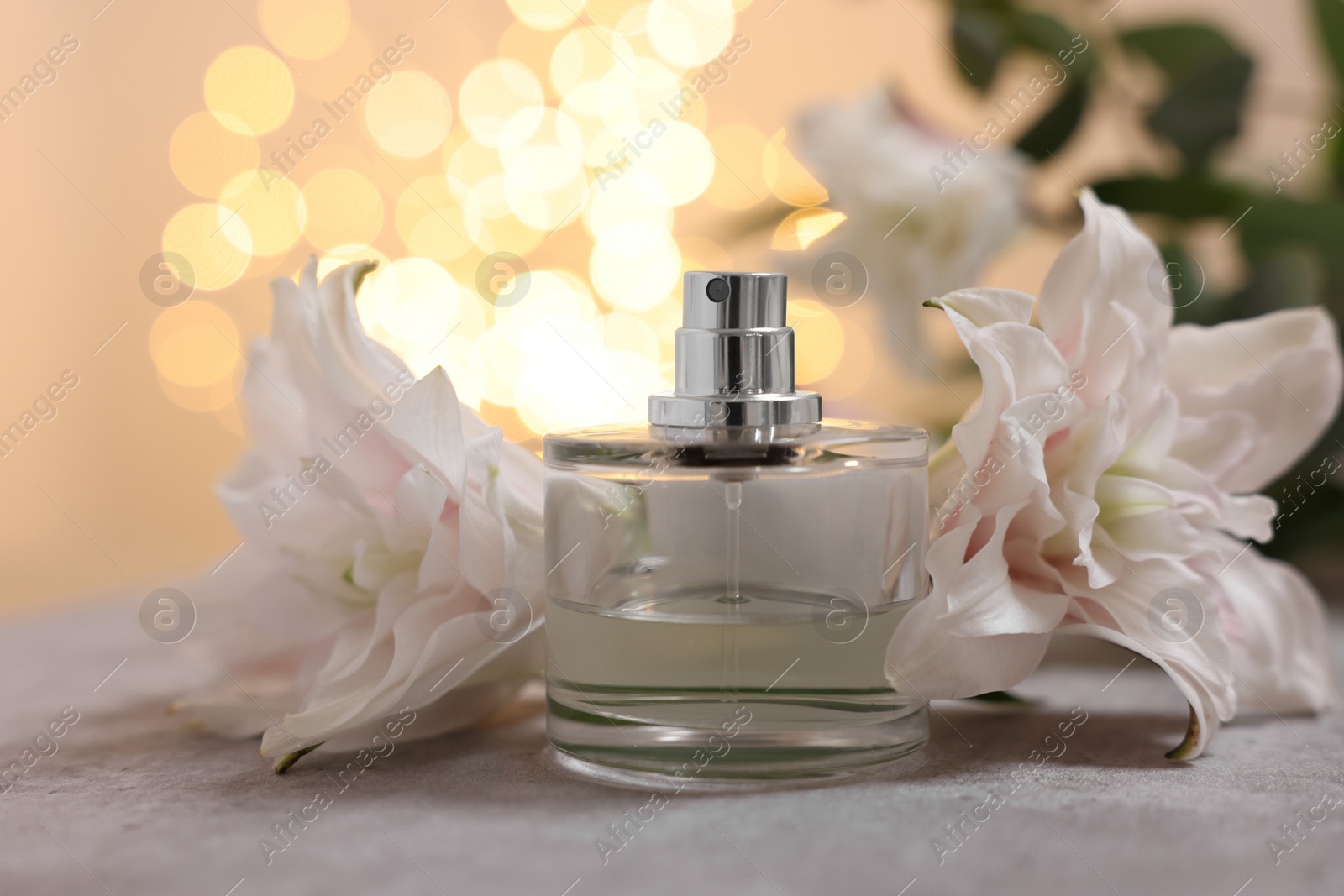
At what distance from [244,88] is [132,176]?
0.65 ft

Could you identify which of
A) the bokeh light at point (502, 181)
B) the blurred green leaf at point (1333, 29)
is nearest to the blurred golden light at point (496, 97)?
the bokeh light at point (502, 181)

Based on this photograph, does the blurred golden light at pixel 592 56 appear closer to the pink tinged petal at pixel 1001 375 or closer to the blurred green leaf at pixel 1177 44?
the blurred green leaf at pixel 1177 44

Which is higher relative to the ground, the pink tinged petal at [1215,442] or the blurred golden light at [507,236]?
the blurred golden light at [507,236]

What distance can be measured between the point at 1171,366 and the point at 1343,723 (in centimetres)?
20

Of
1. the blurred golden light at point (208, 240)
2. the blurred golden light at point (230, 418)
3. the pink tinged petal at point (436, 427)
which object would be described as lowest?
the blurred golden light at point (230, 418)

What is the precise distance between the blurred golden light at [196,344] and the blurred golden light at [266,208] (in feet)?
0.43

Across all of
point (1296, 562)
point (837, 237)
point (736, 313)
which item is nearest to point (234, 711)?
point (736, 313)

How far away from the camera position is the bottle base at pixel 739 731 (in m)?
0.48

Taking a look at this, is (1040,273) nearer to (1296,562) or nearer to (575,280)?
(575,280)

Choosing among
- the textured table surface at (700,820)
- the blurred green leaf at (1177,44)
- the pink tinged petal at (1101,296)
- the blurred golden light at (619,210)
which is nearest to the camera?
the textured table surface at (700,820)

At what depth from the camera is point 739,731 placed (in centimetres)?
48

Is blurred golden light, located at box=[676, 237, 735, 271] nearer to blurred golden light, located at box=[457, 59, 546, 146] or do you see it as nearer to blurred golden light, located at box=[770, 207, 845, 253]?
blurred golden light, located at box=[457, 59, 546, 146]

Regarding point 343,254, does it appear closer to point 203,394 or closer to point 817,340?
point 203,394

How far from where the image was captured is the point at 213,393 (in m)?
1.45
